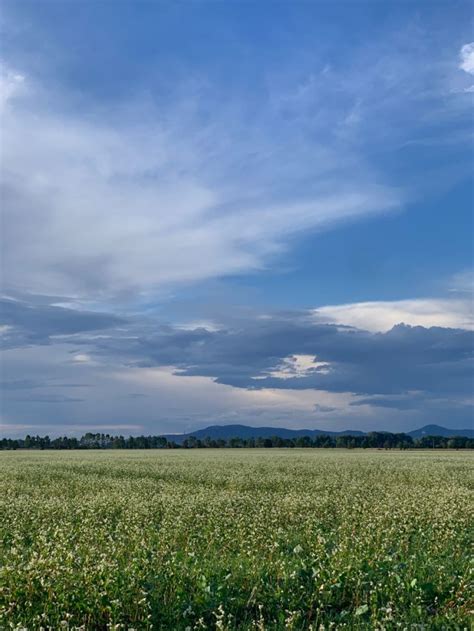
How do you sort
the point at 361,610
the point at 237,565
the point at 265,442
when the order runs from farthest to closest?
the point at 265,442, the point at 237,565, the point at 361,610

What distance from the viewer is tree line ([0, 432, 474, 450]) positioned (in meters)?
163

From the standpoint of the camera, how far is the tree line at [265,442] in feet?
534

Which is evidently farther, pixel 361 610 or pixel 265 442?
pixel 265 442

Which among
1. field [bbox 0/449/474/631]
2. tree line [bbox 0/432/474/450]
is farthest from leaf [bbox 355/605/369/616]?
tree line [bbox 0/432/474/450]

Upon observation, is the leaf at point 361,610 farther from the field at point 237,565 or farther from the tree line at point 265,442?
A: the tree line at point 265,442

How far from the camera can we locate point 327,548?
13164 mm

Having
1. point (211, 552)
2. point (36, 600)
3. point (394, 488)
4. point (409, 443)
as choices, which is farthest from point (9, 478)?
point (409, 443)

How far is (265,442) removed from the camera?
164875mm

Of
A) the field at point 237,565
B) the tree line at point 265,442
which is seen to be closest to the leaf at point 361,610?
the field at point 237,565

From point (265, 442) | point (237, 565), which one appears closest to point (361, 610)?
point (237, 565)

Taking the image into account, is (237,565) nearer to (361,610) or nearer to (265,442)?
(361,610)

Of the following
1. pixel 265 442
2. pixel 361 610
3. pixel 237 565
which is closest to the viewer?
pixel 361 610

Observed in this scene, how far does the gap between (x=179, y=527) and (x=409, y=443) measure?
15399cm

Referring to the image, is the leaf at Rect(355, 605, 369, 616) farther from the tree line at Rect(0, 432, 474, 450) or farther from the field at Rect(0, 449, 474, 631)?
the tree line at Rect(0, 432, 474, 450)
